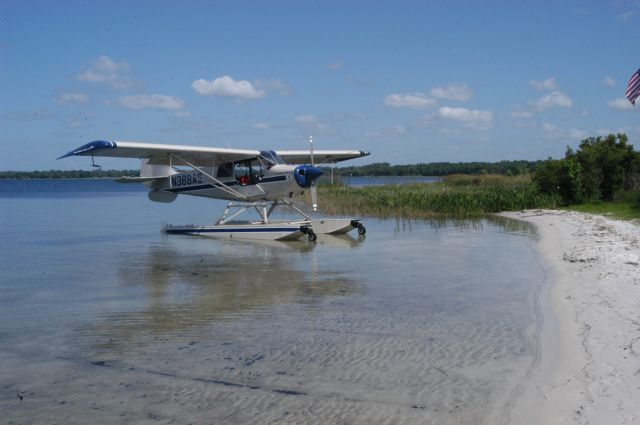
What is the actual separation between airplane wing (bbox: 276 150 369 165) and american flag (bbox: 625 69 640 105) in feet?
27.1

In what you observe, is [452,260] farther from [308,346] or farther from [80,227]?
[80,227]

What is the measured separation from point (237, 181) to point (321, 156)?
12.6ft

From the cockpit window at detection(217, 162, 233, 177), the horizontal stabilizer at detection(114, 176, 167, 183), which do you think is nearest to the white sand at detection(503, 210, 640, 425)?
the cockpit window at detection(217, 162, 233, 177)

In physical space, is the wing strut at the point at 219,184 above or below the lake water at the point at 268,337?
above

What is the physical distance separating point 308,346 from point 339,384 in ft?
3.73

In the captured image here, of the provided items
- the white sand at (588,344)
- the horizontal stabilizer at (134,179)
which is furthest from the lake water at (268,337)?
the horizontal stabilizer at (134,179)

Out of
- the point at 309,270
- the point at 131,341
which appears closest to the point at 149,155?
the point at 309,270

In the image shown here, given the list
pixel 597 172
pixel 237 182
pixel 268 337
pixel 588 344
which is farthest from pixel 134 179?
pixel 597 172

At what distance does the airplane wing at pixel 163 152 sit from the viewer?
14000 millimetres

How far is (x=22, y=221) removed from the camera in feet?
77.9

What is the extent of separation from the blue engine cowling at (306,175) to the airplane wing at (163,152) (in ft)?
5.68

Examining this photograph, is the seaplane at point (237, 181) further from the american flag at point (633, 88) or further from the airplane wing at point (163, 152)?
the american flag at point (633, 88)

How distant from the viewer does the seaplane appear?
53.6 ft

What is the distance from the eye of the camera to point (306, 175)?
53.4 ft
